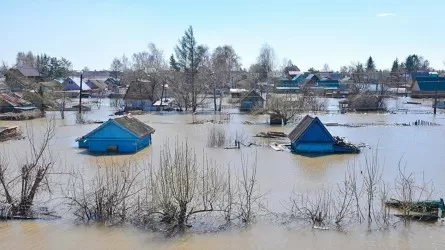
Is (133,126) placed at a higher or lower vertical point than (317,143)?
higher

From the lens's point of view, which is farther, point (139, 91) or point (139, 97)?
point (139, 91)

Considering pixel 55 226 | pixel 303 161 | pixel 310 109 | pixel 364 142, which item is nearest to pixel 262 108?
pixel 310 109

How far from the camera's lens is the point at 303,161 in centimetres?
1912

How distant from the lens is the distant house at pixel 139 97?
45188mm

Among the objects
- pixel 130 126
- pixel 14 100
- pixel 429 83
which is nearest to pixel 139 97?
pixel 14 100

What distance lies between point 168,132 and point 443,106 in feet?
100

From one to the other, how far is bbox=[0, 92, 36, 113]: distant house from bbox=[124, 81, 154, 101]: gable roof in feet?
31.9

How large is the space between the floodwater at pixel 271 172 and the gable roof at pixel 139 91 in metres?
8.37

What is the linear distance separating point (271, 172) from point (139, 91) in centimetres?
3172

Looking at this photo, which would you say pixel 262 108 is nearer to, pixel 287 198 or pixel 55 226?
pixel 287 198

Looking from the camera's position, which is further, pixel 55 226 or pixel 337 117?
pixel 337 117

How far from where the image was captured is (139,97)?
45594 mm

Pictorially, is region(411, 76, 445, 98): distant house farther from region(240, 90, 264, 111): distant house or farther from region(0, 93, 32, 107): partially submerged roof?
region(0, 93, 32, 107): partially submerged roof

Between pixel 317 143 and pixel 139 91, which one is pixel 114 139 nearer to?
pixel 317 143
